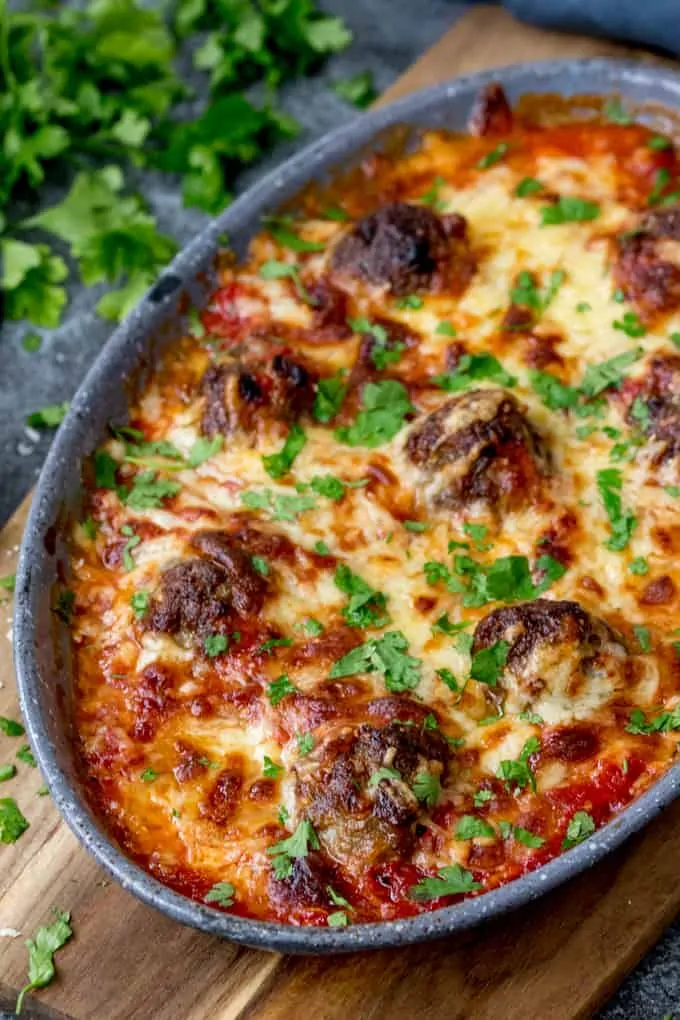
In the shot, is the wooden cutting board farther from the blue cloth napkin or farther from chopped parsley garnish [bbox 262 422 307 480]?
the blue cloth napkin

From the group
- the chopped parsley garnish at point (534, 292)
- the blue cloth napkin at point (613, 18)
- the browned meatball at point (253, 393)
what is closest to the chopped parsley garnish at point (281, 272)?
the browned meatball at point (253, 393)

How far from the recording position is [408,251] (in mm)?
5375

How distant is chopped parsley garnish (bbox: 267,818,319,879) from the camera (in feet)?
13.5

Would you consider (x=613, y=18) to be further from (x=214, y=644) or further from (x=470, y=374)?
(x=214, y=644)

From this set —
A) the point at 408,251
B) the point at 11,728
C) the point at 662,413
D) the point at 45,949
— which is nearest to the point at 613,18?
the point at 408,251

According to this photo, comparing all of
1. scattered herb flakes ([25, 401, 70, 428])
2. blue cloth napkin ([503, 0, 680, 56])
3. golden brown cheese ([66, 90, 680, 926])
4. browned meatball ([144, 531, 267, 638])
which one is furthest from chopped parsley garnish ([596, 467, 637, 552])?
blue cloth napkin ([503, 0, 680, 56])

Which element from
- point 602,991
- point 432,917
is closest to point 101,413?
point 432,917

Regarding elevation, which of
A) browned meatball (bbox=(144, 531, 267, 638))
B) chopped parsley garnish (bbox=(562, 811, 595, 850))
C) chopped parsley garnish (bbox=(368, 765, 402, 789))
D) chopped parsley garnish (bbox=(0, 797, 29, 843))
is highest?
browned meatball (bbox=(144, 531, 267, 638))

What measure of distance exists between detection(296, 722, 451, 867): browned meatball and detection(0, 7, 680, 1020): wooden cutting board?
1.65 feet

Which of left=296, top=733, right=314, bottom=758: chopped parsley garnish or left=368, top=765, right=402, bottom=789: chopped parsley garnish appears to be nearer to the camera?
left=368, top=765, right=402, bottom=789: chopped parsley garnish

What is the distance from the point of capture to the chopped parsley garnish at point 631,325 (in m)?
5.22

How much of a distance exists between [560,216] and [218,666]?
225 centimetres

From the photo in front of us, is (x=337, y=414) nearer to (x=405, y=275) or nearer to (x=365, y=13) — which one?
(x=405, y=275)

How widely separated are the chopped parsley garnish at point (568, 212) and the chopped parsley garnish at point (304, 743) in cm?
229
